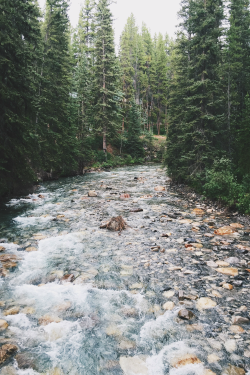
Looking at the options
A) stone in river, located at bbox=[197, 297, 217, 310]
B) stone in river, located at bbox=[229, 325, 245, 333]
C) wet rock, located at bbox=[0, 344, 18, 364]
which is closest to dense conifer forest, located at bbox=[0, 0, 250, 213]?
Answer: stone in river, located at bbox=[197, 297, 217, 310]

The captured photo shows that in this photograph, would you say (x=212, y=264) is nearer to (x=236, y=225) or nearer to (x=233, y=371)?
(x=233, y=371)

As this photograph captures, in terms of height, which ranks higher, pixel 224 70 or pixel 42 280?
pixel 224 70

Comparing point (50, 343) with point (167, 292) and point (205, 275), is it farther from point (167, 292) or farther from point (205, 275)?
point (205, 275)

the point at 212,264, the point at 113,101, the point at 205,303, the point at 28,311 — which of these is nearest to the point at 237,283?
the point at 212,264

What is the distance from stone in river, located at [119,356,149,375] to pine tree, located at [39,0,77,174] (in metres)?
14.4

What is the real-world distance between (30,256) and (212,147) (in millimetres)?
10303

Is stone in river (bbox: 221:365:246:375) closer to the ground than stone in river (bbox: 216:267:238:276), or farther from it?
farther from it

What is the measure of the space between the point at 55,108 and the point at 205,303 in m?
18.1

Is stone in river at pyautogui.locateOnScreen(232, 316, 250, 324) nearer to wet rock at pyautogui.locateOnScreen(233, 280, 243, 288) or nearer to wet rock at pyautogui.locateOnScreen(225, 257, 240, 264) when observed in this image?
wet rock at pyautogui.locateOnScreen(233, 280, 243, 288)

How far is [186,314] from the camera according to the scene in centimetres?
347

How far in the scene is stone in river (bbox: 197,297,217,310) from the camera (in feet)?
12.0

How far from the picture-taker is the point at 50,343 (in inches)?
119

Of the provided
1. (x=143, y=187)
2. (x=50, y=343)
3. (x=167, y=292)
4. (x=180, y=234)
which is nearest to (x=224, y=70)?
(x=143, y=187)

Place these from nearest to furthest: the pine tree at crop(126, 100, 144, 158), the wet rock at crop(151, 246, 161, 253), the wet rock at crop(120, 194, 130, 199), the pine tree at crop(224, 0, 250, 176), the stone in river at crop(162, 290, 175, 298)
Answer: the stone in river at crop(162, 290, 175, 298)
the wet rock at crop(151, 246, 161, 253)
the wet rock at crop(120, 194, 130, 199)
the pine tree at crop(224, 0, 250, 176)
the pine tree at crop(126, 100, 144, 158)
